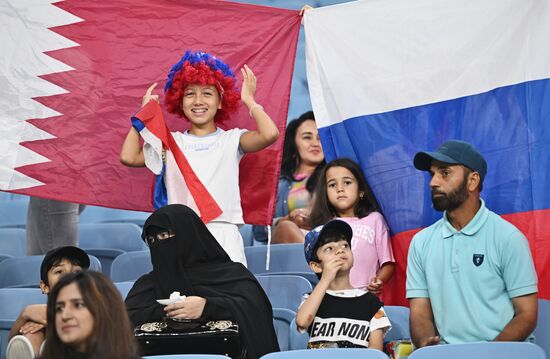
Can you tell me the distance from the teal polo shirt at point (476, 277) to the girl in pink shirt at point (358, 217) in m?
0.59

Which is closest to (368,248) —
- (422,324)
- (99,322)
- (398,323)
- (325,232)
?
(398,323)

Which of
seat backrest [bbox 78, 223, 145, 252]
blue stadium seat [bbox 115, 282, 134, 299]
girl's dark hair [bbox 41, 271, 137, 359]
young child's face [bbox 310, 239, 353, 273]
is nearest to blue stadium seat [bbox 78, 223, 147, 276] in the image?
seat backrest [bbox 78, 223, 145, 252]

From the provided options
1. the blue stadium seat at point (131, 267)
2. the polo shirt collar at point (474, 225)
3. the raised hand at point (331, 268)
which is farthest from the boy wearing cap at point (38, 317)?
the polo shirt collar at point (474, 225)

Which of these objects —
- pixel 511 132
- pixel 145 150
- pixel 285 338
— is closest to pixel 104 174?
pixel 145 150

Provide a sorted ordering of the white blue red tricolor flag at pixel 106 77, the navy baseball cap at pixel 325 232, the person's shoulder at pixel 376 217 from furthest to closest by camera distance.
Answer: the white blue red tricolor flag at pixel 106 77, the person's shoulder at pixel 376 217, the navy baseball cap at pixel 325 232

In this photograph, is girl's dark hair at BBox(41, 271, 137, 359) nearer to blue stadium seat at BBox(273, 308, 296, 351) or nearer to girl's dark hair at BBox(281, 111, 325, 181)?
blue stadium seat at BBox(273, 308, 296, 351)

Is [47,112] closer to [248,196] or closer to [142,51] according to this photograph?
[142,51]

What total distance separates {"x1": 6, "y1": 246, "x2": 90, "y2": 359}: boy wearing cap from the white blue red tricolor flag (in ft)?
2.20

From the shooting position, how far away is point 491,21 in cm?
577

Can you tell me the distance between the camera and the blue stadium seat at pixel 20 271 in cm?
657

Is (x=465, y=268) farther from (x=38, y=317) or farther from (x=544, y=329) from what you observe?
(x=38, y=317)

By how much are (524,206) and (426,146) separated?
630 millimetres

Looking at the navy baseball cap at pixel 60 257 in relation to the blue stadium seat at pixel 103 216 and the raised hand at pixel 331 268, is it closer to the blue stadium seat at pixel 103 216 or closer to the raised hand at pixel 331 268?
the raised hand at pixel 331 268

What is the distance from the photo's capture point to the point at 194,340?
4.83m
